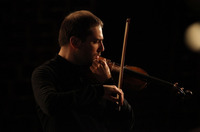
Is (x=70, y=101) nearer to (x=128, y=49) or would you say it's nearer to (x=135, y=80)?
(x=135, y=80)

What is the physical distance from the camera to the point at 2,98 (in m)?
2.34

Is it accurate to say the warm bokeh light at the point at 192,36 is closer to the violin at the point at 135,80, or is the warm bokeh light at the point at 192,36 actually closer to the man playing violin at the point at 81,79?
the violin at the point at 135,80

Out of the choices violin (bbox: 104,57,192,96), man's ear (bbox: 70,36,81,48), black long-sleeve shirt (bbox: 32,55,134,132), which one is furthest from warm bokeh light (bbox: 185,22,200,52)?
man's ear (bbox: 70,36,81,48)

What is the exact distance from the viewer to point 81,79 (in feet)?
4.44

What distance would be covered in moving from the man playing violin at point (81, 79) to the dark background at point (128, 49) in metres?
0.94

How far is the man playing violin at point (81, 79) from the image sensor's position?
3.94ft

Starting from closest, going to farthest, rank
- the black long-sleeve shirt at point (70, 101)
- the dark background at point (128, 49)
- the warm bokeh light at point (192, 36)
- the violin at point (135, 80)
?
1. the black long-sleeve shirt at point (70, 101)
2. the violin at point (135, 80)
3. the dark background at point (128, 49)
4. the warm bokeh light at point (192, 36)

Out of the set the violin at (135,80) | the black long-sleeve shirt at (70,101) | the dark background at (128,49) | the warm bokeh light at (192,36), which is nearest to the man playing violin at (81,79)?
the black long-sleeve shirt at (70,101)

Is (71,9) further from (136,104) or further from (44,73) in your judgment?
(44,73)

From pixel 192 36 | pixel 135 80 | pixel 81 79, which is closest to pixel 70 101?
pixel 81 79

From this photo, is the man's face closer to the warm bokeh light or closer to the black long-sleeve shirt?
the black long-sleeve shirt

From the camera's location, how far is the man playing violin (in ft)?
3.94

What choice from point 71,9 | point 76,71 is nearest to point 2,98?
point 71,9

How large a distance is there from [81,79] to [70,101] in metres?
0.26
